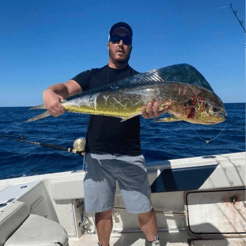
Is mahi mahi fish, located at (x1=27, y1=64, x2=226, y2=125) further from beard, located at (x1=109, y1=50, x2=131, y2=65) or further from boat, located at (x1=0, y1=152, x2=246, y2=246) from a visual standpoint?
boat, located at (x1=0, y1=152, x2=246, y2=246)

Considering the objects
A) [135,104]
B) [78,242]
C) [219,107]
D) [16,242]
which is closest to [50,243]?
[16,242]

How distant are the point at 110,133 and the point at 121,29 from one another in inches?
42.7

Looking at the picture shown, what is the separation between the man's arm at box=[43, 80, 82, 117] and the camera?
175 cm

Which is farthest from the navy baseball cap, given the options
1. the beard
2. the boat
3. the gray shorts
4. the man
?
the boat

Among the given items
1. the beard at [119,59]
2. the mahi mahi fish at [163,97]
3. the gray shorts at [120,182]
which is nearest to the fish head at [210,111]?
the mahi mahi fish at [163,97]

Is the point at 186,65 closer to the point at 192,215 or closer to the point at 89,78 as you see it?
the point at 89,78

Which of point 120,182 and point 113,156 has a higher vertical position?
point 113,156

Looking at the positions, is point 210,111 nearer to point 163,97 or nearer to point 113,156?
point 163,97

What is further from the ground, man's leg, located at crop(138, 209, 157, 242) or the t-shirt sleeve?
the t-shirt sleeve

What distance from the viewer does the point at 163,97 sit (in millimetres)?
1655

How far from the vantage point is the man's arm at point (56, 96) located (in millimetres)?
1752

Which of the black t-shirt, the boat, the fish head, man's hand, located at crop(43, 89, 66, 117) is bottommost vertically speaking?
the boat

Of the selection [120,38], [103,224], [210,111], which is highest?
[120,38]

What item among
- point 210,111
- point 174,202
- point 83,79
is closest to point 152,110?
point 210,111
